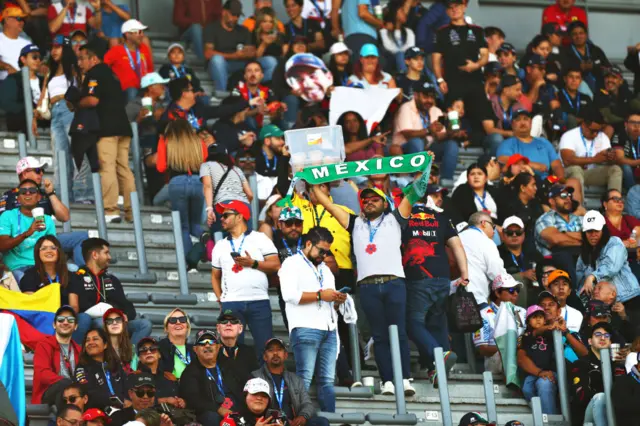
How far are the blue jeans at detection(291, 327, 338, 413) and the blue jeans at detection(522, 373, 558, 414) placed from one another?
79.0 inches

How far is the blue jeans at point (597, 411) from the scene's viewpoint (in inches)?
645

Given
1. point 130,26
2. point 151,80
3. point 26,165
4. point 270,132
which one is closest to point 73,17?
point 130,26

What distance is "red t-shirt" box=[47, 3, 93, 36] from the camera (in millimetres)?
21453

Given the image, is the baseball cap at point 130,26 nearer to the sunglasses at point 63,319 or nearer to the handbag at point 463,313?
the handbag at point 463,313

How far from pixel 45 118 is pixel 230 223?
3974 millimetres

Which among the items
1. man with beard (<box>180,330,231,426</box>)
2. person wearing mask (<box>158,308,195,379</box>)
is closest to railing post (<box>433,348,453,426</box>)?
man with beard (<box>180,330,231,426</box>)

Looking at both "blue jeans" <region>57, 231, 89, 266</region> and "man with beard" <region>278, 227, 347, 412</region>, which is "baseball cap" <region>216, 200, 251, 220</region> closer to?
"man with beard" <region>278, 227, 347, 412</region>

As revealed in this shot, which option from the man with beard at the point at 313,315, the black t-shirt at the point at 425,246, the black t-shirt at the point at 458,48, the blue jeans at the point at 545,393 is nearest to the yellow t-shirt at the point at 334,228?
the black t-shirt at the point at 425,246

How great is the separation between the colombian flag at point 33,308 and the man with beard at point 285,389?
1.89 metres

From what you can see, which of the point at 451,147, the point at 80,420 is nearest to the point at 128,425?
the point at 80,420

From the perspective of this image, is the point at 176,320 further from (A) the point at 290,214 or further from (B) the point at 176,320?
(A) the point at 290,214

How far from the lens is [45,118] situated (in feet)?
65.6

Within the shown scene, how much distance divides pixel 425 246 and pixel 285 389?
2141 mm

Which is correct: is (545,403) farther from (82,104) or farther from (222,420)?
(82,104)
